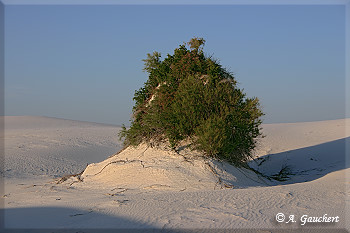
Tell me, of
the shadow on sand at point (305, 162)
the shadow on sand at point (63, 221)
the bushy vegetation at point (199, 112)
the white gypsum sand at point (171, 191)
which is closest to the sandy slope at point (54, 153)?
the white gypsum sand at point (171, 191)

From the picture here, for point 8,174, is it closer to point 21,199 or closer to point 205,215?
point 21,199

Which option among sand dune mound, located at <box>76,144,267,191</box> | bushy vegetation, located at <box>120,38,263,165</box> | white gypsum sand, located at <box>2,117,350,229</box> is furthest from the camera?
bushy vegetation, located at <box>120,38,263,165</box>

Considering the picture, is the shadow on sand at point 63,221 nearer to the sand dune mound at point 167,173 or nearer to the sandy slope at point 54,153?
the sand dune mound at point 167,173

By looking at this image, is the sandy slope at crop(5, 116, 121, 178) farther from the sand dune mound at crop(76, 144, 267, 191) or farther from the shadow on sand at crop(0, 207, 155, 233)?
the shadow on sand at crop(0, 207, 155, 233)

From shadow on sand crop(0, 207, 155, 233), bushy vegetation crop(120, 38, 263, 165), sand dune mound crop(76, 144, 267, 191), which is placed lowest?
shadow on sand crop(0, 207, 155, 233)

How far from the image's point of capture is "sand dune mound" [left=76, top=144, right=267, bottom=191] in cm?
948

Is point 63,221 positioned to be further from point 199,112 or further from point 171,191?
point 199,112

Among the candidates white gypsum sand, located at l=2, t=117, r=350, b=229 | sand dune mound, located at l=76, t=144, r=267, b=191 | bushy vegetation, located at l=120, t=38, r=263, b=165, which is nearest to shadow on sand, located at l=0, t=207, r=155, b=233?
white gypsum sand, located at l=2, t=117, r=350, b=229

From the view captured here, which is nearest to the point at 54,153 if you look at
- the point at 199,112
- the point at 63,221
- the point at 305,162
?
the point at 199,112

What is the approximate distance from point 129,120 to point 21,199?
500cm

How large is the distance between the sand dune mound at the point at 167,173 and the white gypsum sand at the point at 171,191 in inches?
1.0

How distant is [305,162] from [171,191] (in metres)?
8.92

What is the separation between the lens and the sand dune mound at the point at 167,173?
9.48 meters

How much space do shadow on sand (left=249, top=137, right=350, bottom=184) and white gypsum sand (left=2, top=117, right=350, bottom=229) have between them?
41mm
